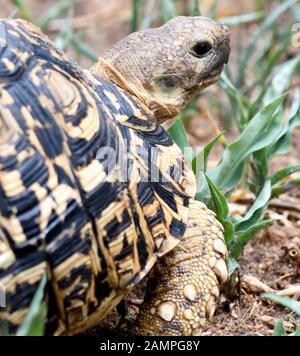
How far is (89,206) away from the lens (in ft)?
6.49

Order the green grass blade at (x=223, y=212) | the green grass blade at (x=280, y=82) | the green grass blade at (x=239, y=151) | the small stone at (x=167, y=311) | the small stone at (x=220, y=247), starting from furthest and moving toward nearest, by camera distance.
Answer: the green grass blade at (x=280, y=82) → the green grass blade at (x=239, y=151) → the green grass blade at (x=223, y=212) → the small stone at (x=220, y=247) → the small stone at (x=167, y=311)

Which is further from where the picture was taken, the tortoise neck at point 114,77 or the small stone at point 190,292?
the tortoise neck at point 114,77

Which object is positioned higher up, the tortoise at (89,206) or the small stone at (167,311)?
the tortoise at (89,206)

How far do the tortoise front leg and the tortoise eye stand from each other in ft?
1.80

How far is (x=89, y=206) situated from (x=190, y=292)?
441 millimetres

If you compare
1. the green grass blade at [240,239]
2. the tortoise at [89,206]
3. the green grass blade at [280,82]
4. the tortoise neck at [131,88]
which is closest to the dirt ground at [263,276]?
the green grass blade at [240,239]

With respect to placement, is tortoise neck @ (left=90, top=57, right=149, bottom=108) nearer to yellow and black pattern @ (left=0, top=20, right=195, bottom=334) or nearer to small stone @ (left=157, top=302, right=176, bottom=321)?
yellow and black pattern @ (left=0, top=20, right=195, bottom=334)

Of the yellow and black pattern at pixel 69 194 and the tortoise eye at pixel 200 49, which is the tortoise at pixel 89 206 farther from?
the tortoise eye at pixel 200 49

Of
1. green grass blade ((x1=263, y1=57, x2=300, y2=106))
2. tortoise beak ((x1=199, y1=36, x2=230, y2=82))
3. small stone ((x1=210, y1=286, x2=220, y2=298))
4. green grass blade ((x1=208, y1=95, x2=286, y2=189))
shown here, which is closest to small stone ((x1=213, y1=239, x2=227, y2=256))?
small stone ((x1=210, y1=286, x2=220, y2=298))

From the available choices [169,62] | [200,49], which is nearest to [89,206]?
[169,62]

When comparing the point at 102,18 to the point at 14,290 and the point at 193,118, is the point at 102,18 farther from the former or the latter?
the point at 14,290

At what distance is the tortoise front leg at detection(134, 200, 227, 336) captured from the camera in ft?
7.18

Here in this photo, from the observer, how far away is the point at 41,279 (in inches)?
74.3

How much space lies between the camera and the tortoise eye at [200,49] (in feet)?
8.46
